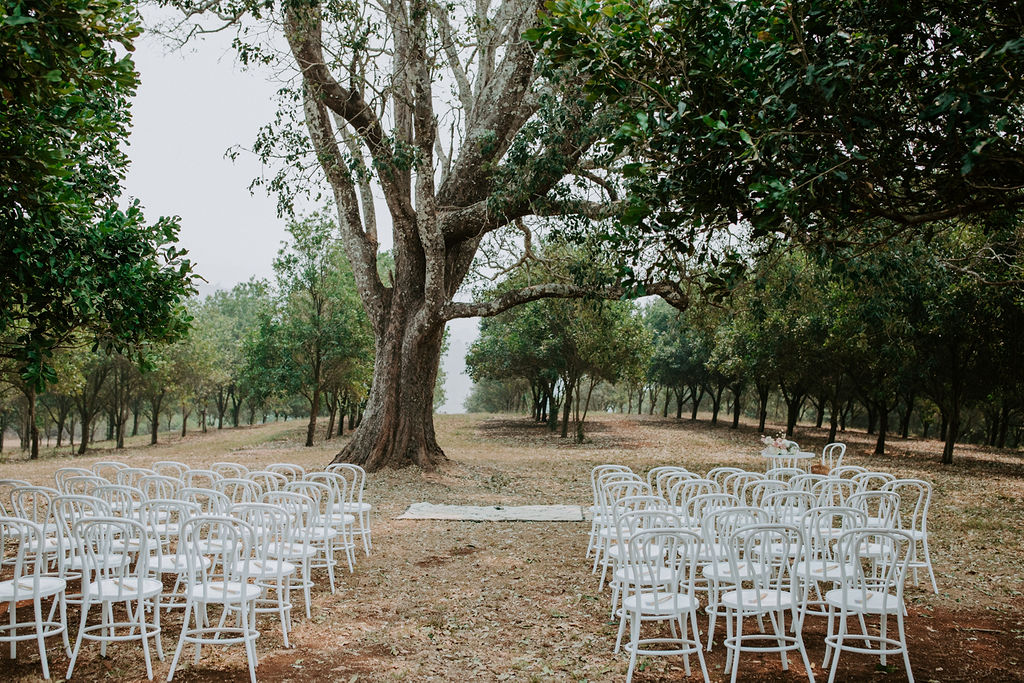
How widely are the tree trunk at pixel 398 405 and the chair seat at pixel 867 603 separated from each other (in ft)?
→ 34.8

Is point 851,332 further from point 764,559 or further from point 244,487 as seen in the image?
point 244,487

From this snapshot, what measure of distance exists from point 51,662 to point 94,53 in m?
4.27

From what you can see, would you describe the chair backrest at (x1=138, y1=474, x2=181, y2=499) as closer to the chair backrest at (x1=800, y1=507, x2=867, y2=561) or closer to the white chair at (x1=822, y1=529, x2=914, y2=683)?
the chair backrest at (x1=800, y1=507, x2=867, y2=561)

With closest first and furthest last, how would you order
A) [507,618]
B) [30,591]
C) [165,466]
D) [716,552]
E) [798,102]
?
[798,102]
[30,591]
[716,552]
[507,618]
[165,466]

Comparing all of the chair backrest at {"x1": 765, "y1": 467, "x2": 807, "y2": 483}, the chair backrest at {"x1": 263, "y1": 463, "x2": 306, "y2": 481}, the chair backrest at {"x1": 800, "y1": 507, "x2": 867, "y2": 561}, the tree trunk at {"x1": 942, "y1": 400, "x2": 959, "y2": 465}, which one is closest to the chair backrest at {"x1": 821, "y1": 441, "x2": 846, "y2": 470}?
the chair backrest at {"x1": 765, "y1": 467, "x2": 807, "y2": 483}

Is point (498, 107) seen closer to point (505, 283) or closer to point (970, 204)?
point (505, 283)

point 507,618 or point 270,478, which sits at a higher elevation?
point 270,478

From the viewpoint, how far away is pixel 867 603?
4.64 meters

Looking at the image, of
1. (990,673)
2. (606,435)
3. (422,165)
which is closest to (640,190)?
(990,673)

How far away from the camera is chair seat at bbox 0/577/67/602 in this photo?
14.9 ft

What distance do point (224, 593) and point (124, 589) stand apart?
0.73 meters

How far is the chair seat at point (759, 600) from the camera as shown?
448 centimetres

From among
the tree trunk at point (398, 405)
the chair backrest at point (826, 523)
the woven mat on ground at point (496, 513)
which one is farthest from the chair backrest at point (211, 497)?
the tree trunk at point (398, 405)

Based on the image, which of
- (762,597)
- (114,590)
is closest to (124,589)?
(114,590)
